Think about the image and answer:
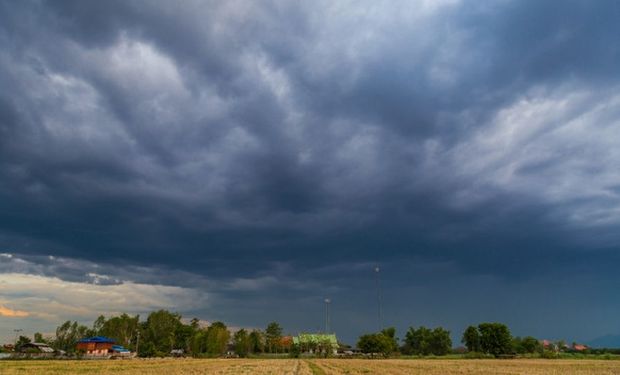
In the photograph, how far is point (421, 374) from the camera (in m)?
56.6

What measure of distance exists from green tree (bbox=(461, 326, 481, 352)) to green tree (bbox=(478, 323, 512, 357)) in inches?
245

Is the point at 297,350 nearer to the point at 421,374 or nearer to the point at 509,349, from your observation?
the point at 509,349

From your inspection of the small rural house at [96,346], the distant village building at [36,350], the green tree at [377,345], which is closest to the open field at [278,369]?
the distant village building at [36,350]

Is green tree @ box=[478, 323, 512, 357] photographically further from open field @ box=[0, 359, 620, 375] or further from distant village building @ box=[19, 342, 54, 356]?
distant village building @ box=[19, 342, 54, 356]

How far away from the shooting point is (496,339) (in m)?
169

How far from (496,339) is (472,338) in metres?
14.8

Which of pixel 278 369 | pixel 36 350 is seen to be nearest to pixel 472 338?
pixel 278 369

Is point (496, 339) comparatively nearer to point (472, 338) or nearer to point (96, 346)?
point (472, 338)

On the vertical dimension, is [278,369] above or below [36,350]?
above

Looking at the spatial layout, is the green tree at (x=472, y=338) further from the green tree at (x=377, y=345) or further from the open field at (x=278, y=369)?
the open field at (x=278, y=369)

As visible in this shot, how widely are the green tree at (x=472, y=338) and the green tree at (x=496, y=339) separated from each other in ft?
20.4

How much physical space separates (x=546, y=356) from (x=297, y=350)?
97698mm

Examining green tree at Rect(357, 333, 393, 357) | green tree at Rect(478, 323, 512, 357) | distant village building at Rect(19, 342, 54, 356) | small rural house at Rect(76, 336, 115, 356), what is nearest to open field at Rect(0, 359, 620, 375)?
distant village building at Rect(19, 342, 54, 356)

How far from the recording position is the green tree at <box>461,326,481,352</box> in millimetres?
180512
